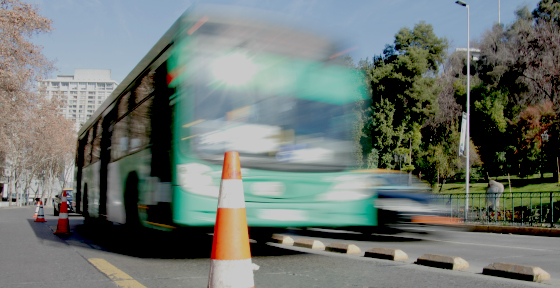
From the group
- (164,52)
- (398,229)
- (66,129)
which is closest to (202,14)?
(164,52)

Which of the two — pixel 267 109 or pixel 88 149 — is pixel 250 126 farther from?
pixel 88 149

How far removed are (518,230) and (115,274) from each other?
13.4 meters

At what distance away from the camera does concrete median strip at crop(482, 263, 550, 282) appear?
176 inches

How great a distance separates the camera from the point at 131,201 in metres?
7.06

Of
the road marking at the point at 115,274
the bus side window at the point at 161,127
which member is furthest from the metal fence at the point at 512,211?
the road marking at the point at 115,274

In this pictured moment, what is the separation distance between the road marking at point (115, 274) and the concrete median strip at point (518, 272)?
3608mm

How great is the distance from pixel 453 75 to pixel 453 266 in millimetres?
47257

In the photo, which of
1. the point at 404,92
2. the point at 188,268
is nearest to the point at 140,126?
the point at 188,268

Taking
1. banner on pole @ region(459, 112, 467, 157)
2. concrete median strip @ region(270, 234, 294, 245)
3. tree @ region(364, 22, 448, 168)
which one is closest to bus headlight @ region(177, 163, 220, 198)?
concrete median strip @ region(270, 234, 294, 245)

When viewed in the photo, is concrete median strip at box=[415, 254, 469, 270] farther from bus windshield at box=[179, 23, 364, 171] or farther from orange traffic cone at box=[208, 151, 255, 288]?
orange traffic cone at box=[208, 151, 255, 288]

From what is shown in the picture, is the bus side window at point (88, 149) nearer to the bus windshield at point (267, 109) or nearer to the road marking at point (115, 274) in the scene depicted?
the road marking at point (115, 274)

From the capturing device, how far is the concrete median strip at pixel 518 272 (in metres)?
4.48

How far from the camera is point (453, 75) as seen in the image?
48469mm

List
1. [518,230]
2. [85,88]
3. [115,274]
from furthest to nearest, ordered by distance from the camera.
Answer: [85,88] → [518,230] → [115,274]
